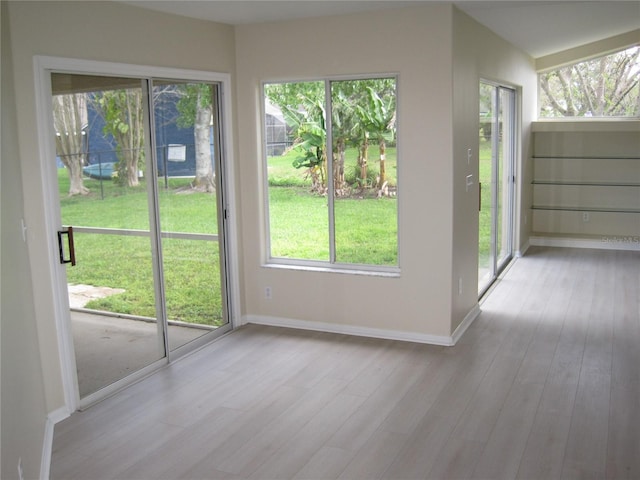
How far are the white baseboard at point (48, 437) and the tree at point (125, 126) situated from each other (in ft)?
4.69

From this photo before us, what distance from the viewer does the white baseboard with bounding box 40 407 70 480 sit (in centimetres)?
304

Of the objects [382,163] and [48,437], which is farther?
[382,163]

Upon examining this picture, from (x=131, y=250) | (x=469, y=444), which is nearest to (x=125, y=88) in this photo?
(x=131, y=250)

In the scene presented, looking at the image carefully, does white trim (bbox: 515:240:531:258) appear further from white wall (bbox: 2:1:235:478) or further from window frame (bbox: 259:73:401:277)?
white wall (bbox: 2:1:235:478)

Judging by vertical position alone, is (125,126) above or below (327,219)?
above

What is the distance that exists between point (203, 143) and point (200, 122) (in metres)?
0.16

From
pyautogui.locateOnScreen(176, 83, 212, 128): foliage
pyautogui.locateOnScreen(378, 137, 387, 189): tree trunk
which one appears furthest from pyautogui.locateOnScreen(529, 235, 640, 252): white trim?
pyautogui.locateOnScreen(176, 83, 212, 128): foliage

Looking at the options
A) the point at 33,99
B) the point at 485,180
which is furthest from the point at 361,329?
the point at 33,99

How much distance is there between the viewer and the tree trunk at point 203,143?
4727 mm

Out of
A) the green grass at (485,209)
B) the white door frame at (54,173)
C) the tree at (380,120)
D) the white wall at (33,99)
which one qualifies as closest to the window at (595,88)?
the green grass at (485,209)

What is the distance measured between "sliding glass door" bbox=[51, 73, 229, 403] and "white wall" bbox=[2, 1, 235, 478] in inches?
6.5

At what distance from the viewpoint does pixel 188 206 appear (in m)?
4.63

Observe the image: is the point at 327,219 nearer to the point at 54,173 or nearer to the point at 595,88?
the point at 54,173

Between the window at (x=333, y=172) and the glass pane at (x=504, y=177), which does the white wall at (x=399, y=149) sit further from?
the glass pane at (x=504, y=177)
